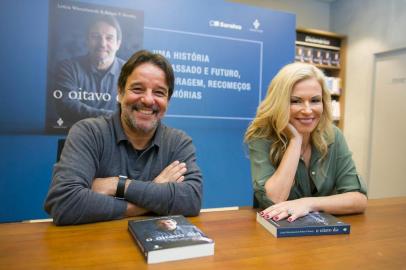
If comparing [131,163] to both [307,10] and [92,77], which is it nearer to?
[92,77]

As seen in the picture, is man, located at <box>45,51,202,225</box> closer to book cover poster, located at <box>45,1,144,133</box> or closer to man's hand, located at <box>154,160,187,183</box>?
man's hand, located at <box>154,160,187,183</box>

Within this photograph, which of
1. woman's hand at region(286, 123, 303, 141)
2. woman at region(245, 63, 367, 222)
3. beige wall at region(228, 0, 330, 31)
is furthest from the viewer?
beige wall at region(228, 0, 330, 31)

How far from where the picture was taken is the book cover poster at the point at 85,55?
255cm

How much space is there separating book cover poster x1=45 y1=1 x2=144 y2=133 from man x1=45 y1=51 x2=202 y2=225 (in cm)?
120

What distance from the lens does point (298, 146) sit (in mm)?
1521

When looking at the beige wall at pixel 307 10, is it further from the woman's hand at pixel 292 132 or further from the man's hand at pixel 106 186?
the man's hand at pixel 106 186

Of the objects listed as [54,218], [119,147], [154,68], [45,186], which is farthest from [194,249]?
[45,186]

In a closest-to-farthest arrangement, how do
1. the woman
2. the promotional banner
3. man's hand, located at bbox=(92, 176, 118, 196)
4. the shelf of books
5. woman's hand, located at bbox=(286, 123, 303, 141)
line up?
1. man's hand, located at bbox=(92, 176, 118, 196)
2. the woman
3. woman's hand, located at bbox=(286, 123, 303, 141)
4. the promotional banner
5. the shelf of books

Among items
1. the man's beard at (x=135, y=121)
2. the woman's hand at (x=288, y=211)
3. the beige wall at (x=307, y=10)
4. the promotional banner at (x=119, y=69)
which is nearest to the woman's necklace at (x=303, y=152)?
the woman's hand at (x=288, y=211)

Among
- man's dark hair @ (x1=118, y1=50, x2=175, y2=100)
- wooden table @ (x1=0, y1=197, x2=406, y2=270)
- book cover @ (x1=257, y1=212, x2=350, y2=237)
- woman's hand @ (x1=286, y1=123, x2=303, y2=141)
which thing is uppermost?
man's dark hair @ (x1=118, y1=50, x2=175, y2=100)

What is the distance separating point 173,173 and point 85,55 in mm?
1732

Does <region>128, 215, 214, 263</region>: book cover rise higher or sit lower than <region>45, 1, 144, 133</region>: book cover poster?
lower

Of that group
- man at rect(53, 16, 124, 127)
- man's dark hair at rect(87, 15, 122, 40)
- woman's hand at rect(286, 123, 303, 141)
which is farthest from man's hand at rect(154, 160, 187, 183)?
man's dark hair at rect(87, 15, 122, 40)

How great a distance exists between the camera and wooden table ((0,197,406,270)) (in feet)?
2.49
